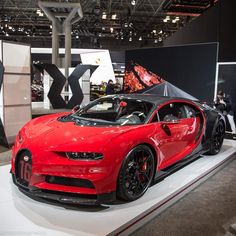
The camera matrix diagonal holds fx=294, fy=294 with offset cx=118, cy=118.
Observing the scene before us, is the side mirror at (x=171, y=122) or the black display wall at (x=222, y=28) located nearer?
the side mirror at (x=171, y=122)

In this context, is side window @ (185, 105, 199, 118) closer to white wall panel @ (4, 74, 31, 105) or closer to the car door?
the car door

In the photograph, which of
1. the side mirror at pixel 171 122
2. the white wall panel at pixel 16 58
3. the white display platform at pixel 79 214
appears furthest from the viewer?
the white wall panel at pixel 16 58

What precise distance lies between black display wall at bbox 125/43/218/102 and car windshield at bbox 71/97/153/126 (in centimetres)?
463

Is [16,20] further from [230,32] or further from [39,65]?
[230,32]

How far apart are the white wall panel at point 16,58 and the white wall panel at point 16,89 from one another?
0.51 ft

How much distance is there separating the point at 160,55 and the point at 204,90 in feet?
7.47

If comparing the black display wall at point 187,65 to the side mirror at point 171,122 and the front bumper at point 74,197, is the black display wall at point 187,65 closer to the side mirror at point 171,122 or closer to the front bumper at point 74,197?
the side mirror at point 171,122

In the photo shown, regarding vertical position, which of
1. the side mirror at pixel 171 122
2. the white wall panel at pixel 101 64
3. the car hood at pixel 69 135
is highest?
the white wall panel at pixel 101 64

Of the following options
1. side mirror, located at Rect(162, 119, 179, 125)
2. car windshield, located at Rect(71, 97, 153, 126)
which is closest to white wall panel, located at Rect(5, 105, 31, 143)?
car windshield, located at Rect(71, 97, 153, 126)

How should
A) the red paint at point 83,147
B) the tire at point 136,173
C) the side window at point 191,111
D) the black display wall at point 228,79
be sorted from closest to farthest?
the red paint at point 83,147 → the tire at point 136,173 → the side window at point 191,111 → the black display wall at point 228,79

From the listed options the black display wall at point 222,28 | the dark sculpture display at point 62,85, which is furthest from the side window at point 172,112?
the dark sculpture display at point 62,85

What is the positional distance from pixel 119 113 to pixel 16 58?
10.6 feet

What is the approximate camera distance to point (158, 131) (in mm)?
3682

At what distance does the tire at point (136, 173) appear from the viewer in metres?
3.12
